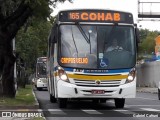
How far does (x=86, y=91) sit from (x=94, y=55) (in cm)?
143

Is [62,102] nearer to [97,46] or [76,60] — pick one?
[76,60]

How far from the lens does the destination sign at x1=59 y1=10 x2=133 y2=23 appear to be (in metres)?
18.5

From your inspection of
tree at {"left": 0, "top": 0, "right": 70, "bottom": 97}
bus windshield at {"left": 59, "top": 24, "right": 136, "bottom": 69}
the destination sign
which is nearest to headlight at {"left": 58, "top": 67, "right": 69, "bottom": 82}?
bus windshield at {"left": 59, "top": 24, "right": 136, "bottom": 69}

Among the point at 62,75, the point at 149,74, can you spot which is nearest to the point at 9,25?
the point at 62,75

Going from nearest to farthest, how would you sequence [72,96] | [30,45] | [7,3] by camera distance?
[72,96], [7,3], [30,45]

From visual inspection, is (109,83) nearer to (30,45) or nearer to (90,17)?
(90,17)

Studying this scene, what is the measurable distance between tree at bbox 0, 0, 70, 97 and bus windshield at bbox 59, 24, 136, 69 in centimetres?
245

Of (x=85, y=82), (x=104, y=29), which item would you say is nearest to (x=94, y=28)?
(x=104, y=29)

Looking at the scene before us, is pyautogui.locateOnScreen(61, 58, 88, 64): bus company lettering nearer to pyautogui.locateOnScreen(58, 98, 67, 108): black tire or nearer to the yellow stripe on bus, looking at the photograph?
the yellow stripe on bus

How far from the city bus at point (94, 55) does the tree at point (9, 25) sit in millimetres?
2222

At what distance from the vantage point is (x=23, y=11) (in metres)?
20.6

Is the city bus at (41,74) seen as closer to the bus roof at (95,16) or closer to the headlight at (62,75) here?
the bus roof at (95,16)

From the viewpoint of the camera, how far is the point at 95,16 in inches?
734

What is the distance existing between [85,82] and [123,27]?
2735 mm
